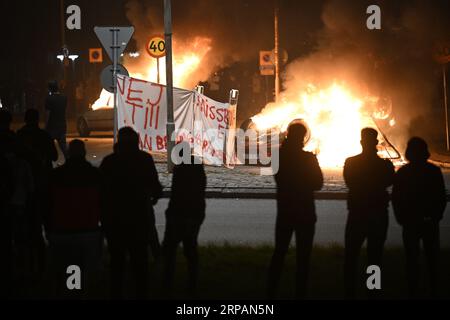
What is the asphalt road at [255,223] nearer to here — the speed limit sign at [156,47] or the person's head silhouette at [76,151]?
the person's head silhouette at [76,151]

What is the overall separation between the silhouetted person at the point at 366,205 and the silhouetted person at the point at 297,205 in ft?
1.17

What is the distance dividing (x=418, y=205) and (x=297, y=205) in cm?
108

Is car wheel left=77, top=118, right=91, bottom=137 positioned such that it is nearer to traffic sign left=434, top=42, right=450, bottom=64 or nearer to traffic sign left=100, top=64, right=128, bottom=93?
traffic sign left=434, top=42, right=450, bottom=64

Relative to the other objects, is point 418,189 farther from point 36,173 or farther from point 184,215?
point 36,173

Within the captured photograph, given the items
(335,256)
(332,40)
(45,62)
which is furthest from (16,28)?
(335,256)

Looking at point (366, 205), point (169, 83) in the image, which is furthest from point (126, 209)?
point (169, 83)

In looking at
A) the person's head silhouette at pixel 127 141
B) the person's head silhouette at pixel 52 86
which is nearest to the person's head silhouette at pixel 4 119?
the person's head silhouette at pixel 127 141

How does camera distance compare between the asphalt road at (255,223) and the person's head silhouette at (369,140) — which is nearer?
the person's head silhouette at (369,140)

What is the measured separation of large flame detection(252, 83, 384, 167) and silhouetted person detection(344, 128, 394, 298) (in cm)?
1237

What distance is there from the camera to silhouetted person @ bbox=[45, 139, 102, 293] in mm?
7305

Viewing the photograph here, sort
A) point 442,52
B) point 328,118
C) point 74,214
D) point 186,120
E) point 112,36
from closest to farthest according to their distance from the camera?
point 74,214 < point 112,36 < point 186,120 < point 442,52 < point 328,118

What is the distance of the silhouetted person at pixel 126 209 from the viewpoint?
24.5 feet

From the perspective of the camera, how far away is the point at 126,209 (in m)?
7.47

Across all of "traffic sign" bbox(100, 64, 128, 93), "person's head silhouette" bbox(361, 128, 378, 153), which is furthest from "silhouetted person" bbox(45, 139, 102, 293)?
"traffic sign" bbox(100, 64, 128, 93)
